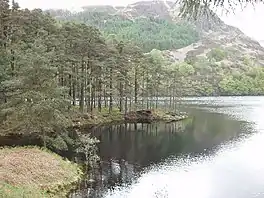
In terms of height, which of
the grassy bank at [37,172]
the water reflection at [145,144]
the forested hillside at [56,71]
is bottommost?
the water reflection at [145,144]

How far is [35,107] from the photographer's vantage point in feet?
111

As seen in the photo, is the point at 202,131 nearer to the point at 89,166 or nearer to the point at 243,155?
the point at 243,155

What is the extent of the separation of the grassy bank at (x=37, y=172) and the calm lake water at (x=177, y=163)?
1.38 m

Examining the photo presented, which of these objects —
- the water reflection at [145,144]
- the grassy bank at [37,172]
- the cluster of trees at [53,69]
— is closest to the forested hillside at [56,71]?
the cluster of trees at [53,69]

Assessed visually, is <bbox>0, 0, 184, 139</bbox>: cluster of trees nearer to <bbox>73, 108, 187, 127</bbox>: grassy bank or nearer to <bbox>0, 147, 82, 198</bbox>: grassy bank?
<bbox>73, 108, 187, 127</bbox>: grassy bank

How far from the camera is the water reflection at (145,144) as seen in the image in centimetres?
3009

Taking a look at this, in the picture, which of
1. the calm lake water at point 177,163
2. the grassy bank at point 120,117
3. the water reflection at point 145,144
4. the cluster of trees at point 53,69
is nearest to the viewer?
the calm lake water at point 177,163

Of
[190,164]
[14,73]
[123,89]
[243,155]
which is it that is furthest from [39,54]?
[123,89]

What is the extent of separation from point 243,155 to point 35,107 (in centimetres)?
2365

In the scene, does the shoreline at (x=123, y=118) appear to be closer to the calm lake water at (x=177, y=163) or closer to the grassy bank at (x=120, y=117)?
the grassy bank at (x=120, y=117)

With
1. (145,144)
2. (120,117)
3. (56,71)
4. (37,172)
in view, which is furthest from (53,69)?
(120,117)

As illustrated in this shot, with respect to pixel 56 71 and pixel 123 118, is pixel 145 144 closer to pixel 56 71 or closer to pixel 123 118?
pixel 56 71

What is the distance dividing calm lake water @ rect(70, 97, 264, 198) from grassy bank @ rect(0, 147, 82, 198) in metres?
1.38

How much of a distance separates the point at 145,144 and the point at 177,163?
10774 millimetres
